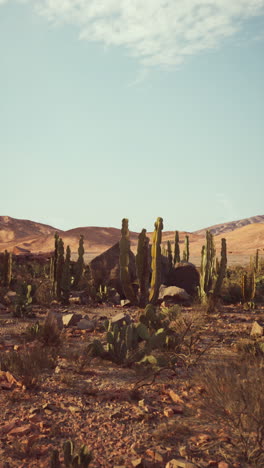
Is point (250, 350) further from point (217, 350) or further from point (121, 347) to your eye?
point (121, 347)

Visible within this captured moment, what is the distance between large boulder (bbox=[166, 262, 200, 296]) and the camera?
16.8 metres

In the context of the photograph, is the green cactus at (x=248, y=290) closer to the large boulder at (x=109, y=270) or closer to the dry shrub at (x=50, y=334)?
the large boulder at (x=109, y=270)

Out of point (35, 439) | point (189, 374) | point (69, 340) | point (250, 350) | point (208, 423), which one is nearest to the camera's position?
point (35, 439)

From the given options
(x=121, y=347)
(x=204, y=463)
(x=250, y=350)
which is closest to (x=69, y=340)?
(x=121, y=347)

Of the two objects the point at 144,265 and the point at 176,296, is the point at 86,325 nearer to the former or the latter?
the point at 144,265

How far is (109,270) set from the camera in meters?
17.2

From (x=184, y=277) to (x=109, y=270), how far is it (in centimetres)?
324

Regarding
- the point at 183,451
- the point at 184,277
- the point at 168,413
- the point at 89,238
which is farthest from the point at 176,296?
the point at 89,238

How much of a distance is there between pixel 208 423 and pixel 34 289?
1104cm

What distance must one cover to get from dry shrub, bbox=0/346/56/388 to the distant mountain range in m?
39.9

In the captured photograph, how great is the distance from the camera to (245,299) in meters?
13.9

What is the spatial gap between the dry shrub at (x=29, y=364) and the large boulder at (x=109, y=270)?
373 inches

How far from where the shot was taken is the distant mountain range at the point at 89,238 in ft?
179

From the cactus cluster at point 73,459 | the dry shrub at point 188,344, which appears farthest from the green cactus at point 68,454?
the dry shrub at point 188,344
